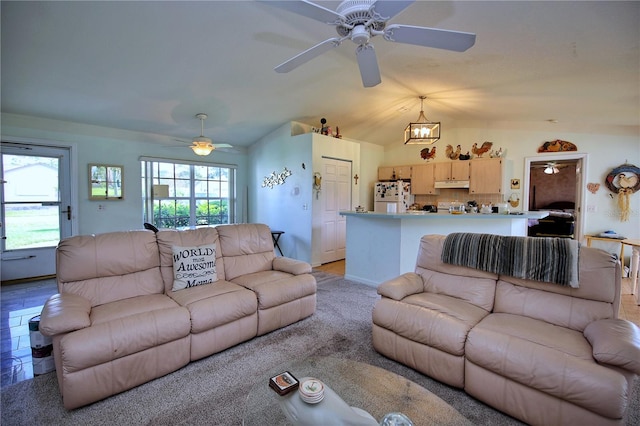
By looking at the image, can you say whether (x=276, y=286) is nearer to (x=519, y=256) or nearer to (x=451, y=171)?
(x=519, y=256)

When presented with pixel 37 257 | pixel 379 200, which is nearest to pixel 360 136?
pixel 379 200

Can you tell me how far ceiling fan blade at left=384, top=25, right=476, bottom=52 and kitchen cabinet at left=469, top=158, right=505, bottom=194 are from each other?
15.3 ft

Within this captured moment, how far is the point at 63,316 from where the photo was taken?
5.95 feet

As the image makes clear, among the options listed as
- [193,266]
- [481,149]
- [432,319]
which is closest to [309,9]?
[432,319]

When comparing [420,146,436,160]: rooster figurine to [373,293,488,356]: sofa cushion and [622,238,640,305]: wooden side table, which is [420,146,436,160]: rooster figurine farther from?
[373,293,488,356]: sofa cushion

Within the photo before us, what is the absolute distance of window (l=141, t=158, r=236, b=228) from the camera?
18.1 feet

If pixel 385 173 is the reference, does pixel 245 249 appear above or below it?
below

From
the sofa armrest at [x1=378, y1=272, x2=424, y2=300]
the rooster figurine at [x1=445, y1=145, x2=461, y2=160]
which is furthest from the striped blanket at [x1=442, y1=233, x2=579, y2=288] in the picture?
the rooster figurine at [x1=445, y1=145, x2=461, y2=160]

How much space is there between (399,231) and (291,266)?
1.59 meters

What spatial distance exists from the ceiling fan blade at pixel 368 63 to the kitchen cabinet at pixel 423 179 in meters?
4.67

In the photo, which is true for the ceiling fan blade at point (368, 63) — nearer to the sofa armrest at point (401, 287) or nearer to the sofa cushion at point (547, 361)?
the sofa armrest at point (401, 287)

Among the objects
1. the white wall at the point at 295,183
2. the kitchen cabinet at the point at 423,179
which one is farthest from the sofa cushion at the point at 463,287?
the kitchen cabinet at the point at 423,179

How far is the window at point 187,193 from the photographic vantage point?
18.1 feet

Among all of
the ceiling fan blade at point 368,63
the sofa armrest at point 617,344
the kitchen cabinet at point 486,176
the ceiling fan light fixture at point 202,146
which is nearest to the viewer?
the sofa armrest at point 617,344
